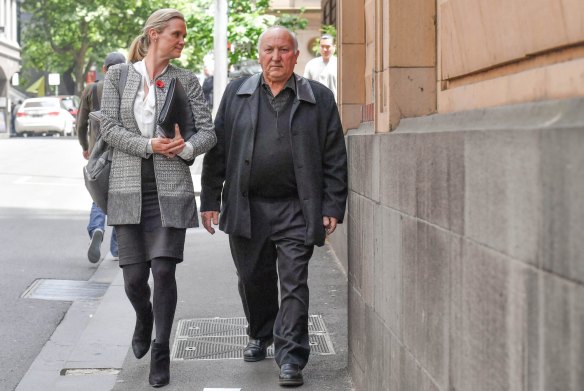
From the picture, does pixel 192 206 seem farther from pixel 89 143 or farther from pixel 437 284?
pixel 89 143

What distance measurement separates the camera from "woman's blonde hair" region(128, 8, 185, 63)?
581 cm

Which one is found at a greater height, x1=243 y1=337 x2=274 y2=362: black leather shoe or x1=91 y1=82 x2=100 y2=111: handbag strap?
x1=91 y1=82 x2=100 y2=111: handbag strap

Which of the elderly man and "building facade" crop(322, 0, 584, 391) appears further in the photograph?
the elderly man

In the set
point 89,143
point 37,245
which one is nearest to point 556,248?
point 89,143

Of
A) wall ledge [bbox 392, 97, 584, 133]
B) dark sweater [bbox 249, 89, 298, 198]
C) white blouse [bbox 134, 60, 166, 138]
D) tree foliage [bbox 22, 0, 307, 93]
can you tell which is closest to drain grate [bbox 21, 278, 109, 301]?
white blouse [bbox 134, 60, 166, 138]

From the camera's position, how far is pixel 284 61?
582 cm

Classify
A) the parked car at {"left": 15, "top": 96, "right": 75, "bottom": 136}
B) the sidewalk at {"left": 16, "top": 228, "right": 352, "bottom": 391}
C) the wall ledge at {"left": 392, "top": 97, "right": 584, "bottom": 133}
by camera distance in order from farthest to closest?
1. the parked car at {"left": 15, "top": 96, "right": 75, "bottom": 136}
2. the sidewalk at {"left": 16, "top": 228, "right": 352, "bottom": 391}
3. the wall ledge at {"left": 392, "top": 97, "right": 584, "bottom": 133}

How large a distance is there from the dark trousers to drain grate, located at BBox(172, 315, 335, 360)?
548 mm

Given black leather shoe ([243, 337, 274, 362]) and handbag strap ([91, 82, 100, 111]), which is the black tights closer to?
black leather shoe ([243, 337, 274, 362])

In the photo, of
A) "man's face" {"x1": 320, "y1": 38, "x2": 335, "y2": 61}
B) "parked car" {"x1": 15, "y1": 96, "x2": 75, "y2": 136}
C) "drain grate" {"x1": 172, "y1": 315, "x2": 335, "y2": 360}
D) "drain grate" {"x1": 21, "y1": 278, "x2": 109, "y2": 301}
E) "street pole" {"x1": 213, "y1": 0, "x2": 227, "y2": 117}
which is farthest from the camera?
"parked car" {"x1": 15, "y1": 96, "x2": 75, "y2": 136}

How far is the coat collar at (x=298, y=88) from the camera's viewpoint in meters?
5.80

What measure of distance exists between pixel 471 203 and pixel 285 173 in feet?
8.99

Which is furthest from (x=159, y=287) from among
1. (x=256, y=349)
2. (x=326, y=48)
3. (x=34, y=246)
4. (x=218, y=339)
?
(x=326, y=48)

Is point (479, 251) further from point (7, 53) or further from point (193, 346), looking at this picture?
point (7, 53)
